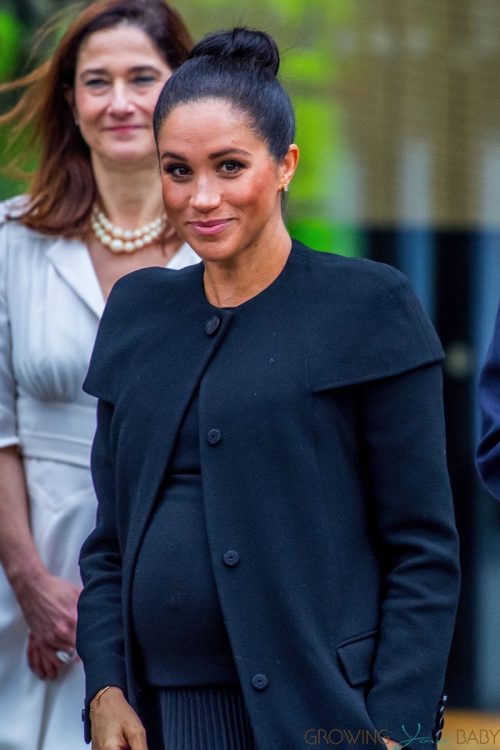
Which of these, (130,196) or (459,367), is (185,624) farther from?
(459,367)

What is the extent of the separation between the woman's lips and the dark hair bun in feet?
0.91

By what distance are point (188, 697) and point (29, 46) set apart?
9.95ft

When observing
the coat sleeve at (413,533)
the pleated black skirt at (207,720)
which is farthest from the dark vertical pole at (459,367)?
the pleated black skirt at (207,720)

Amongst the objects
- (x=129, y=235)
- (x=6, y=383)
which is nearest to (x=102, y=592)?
(x=6, y=383)

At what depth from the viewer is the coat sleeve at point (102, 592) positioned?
2.59 metres

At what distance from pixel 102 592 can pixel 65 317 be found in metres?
0.90

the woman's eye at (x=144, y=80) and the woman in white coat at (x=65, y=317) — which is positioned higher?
the woman's eye at (x=144, y=80)

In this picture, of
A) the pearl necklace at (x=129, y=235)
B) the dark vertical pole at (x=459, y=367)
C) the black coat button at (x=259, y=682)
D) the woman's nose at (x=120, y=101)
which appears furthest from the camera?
the dark vertical pole at (x=459, y=367)

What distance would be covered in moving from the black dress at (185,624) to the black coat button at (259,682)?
0.25 feet

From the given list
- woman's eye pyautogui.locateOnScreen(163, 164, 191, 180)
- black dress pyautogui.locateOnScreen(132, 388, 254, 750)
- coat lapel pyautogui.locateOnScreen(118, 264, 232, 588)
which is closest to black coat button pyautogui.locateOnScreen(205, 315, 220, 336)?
coat lapel pyautogui.locateOnScreen(118, 264, 232, 588)

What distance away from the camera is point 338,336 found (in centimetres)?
248

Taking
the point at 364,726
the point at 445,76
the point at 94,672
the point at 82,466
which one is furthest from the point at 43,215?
the point at 445,76

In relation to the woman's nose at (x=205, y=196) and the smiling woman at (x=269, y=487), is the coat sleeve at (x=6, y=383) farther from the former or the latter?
the woman's nose at (x=205, y=196)

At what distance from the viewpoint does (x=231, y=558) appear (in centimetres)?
242
